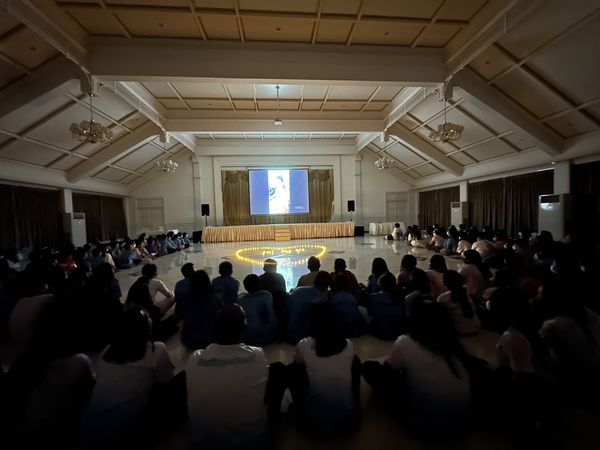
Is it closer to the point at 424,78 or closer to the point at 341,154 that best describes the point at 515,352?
the point at 424,78

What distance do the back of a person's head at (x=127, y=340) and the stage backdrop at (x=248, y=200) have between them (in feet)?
47.4

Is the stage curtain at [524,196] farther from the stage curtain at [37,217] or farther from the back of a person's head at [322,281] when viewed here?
the stage curtain at [37,217]

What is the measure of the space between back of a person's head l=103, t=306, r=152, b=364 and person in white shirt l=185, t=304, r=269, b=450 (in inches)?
13.6

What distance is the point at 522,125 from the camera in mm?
7324

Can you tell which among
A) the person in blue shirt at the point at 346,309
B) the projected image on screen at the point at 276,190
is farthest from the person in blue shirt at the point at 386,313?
the projected image on screen at the point at 276,190

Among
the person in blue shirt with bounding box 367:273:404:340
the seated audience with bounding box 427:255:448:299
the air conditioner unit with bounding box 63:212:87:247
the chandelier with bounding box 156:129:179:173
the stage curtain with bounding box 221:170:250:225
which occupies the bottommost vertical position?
the person in blue shirt with bounding box 367:273:404:340

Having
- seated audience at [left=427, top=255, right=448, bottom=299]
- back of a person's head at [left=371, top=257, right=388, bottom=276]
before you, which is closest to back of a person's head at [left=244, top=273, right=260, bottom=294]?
back of a person's head at [left=371, top=257, right=388, bottom=276]

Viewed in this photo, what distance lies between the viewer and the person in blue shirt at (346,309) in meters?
2.99

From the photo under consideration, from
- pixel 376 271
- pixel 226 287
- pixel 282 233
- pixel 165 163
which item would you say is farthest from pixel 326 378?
pixel 282 233

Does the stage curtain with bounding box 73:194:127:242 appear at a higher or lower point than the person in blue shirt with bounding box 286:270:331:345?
higher

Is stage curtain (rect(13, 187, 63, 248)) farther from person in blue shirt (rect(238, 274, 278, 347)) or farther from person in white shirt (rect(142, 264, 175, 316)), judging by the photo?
person in blue shirt (rect(238, 274, 278, 347))

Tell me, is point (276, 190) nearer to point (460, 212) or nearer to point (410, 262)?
point (460, 212)

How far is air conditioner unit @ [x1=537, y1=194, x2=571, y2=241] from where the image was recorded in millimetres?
7754

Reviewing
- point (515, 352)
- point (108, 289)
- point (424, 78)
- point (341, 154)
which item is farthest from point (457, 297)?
point (341, 154)
